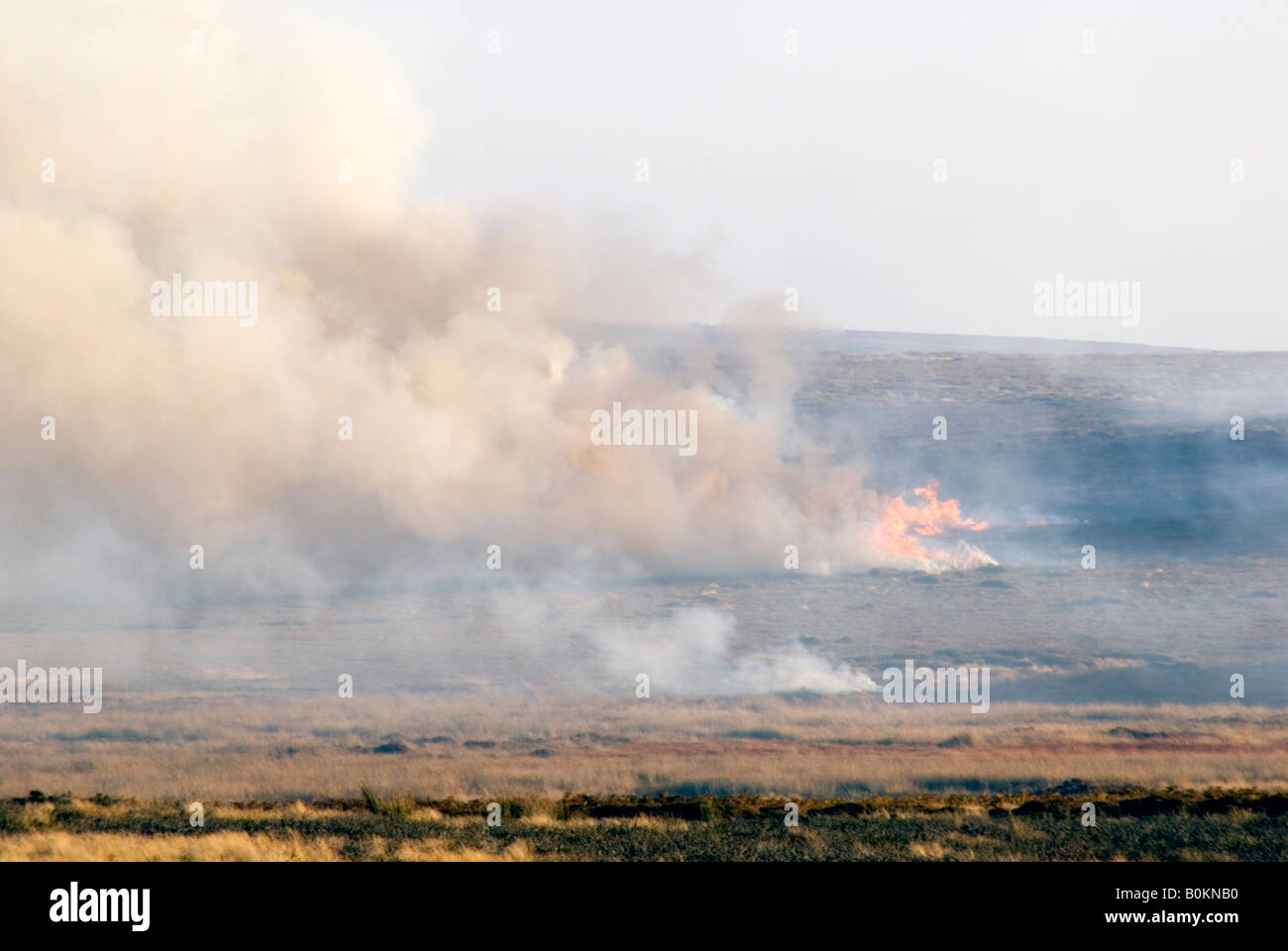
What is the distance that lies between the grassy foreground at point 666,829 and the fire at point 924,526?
64.1 m

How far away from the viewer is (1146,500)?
110625mm

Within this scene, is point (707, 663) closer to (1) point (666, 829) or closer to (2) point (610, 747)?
(2) point (610, 747)

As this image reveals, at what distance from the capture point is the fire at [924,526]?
97812 mm

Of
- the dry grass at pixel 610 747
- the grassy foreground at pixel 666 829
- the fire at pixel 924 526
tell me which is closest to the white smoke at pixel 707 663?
the dry grass at pixel 610 747

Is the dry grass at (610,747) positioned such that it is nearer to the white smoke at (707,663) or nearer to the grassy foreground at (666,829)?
the white smoke at (707,663)

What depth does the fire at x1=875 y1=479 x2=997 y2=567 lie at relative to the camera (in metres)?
97.8

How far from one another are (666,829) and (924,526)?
81.5 meters

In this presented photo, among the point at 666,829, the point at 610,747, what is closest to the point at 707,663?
the point at 610,747

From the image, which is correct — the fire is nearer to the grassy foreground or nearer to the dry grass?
the dry grass

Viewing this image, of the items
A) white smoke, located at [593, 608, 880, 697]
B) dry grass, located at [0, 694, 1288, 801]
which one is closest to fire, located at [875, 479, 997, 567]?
white smoke, located at [593, 608, 880, 697]

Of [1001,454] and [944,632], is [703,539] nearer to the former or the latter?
[944,632]

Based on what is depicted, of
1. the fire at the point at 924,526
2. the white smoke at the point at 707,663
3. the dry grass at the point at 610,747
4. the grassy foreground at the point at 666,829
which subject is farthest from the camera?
the fire at the point at 924,526
